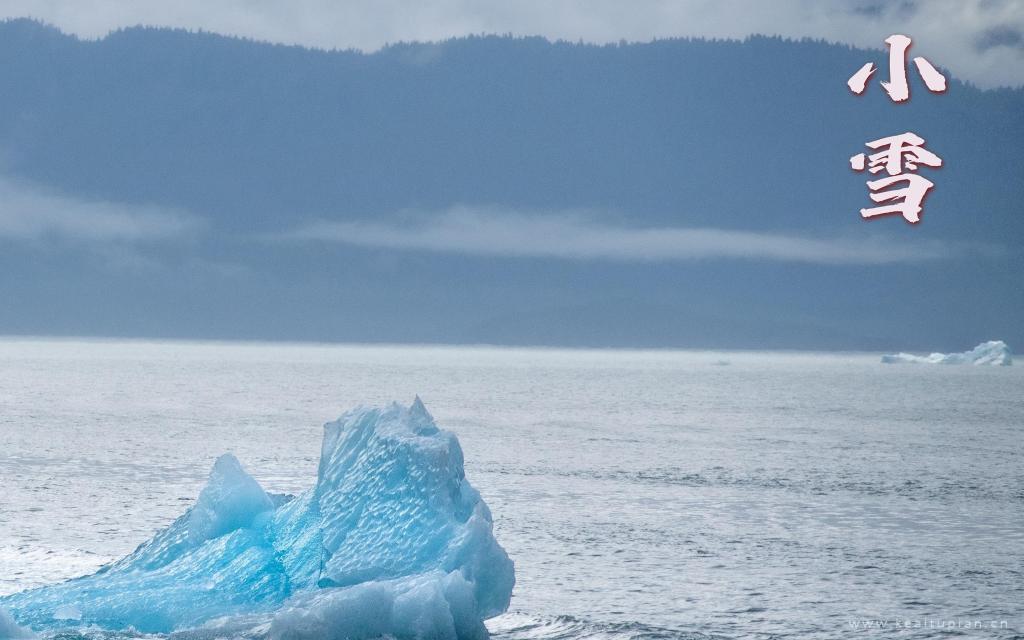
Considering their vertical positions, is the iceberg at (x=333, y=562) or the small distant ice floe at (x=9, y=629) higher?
the iceberg at (x=333, y=562)

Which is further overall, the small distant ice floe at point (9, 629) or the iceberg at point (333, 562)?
the iceberg at point (333, 562)

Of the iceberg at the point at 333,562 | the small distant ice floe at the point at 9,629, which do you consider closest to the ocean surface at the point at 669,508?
the iceberg at the point at 333,562

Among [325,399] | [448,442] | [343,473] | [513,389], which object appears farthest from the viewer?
[513,389]

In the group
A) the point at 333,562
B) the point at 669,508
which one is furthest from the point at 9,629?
the point at 669,508

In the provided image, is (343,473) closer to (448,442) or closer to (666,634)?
(448,442)

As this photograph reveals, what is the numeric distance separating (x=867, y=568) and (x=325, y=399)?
5454cm

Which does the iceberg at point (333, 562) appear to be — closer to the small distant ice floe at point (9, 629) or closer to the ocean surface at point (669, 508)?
the small distant ice floe at point (9, 629)

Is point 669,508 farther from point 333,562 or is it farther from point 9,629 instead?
point 9,629

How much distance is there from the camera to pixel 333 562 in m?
11.1

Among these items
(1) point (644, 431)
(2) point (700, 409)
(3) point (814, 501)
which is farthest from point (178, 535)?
(2) point (700, 409)

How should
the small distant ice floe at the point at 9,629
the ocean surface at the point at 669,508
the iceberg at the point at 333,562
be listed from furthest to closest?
the ocean surface at the point at 669,508 < the iceberg at the point at 333,562 < the small distant ice floe at the point at 9,629

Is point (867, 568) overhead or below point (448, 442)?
below

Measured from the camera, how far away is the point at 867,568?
15141mm

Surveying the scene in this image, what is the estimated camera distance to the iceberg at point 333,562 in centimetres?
1037
